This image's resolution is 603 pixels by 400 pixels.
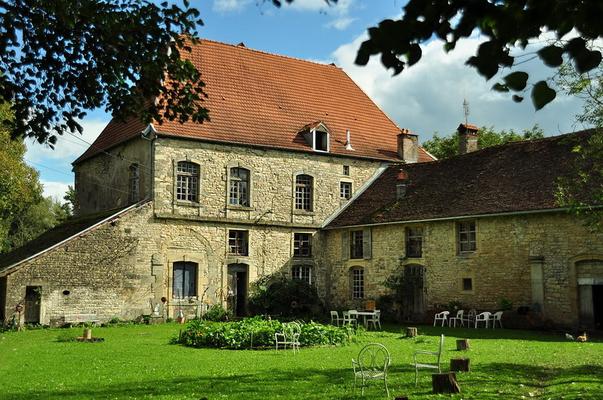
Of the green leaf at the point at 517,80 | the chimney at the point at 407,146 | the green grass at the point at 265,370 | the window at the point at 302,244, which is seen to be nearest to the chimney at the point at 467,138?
the chimney at the point at 407,146

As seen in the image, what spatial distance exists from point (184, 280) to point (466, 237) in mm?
11040

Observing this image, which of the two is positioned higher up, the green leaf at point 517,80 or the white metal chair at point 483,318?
the green leaf at point 517,80

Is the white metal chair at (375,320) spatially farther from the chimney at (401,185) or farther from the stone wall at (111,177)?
the stone wall at (111,177)

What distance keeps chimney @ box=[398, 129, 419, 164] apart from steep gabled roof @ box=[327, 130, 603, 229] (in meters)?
1.41

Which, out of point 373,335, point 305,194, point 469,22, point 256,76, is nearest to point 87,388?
point 469,22

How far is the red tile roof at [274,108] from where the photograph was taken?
91.8 feet

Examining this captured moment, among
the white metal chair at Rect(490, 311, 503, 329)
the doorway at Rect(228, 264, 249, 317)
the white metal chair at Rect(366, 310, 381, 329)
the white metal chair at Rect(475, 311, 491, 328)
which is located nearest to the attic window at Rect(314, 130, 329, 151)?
the doorway at Rect(228, 264, 249, 317)

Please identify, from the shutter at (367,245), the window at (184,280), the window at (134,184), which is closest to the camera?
the window at (184,280)

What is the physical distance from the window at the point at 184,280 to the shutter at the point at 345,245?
654 cm

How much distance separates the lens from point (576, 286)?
68.7 feet

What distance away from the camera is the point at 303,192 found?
29328 mm

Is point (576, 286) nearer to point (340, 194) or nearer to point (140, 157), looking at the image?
point (340, 194)

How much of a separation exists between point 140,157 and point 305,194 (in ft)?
24.2

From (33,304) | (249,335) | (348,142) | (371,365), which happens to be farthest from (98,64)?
(348,142)
